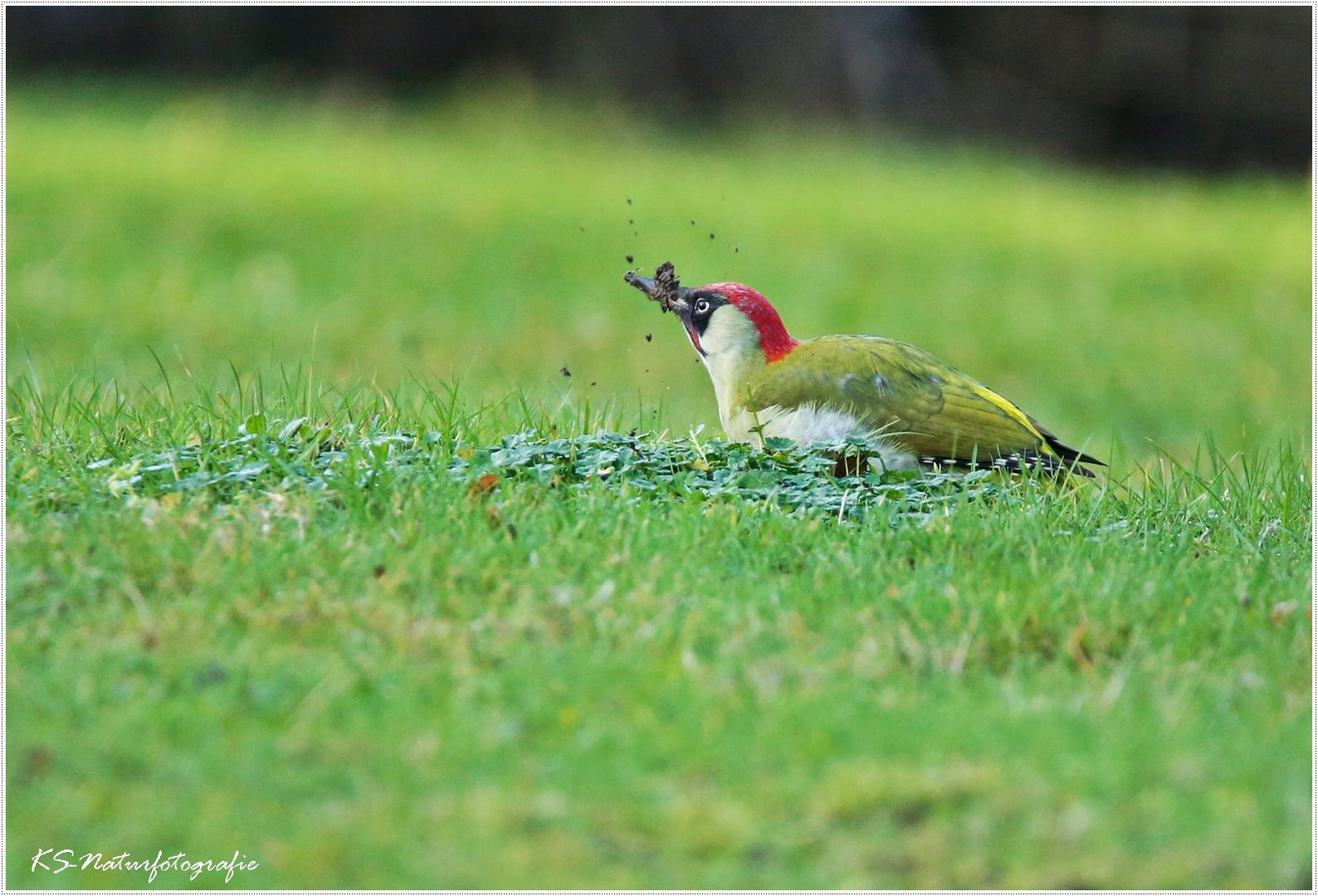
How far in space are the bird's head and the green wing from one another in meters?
0.10

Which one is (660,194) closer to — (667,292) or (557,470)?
(667,292)

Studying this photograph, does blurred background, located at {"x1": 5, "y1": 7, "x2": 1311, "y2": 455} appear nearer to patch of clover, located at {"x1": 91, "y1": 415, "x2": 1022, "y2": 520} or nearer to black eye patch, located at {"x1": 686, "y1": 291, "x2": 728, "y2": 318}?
black eye patch, located at {"x1": 686, "y1": 291, "x2": 728, "y2": 318}

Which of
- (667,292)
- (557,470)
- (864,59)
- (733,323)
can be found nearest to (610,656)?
(557,470)

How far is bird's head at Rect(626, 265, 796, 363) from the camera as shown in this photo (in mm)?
6238

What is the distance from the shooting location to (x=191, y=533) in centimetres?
488

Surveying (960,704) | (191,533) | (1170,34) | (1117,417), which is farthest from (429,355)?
(1170,34)

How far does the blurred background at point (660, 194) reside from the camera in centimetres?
1247

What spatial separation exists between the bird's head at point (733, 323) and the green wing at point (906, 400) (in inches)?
3.9

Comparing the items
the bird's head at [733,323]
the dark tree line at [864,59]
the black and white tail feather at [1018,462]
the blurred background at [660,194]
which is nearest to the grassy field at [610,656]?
the black and white tail feather at [1018,462]

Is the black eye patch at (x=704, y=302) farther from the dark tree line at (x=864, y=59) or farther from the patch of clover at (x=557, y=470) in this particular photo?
the dark tree line at (x=864, y=59)

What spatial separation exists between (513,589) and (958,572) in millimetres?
1335

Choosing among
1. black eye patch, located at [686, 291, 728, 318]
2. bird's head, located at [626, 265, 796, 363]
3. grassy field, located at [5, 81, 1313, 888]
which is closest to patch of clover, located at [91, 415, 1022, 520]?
grassy field, located at [5, 81, 1313, 888]

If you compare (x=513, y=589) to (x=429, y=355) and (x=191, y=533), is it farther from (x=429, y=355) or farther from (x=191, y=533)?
(x=429, y=355)

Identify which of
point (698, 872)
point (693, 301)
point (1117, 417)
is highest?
point (693, 301)
